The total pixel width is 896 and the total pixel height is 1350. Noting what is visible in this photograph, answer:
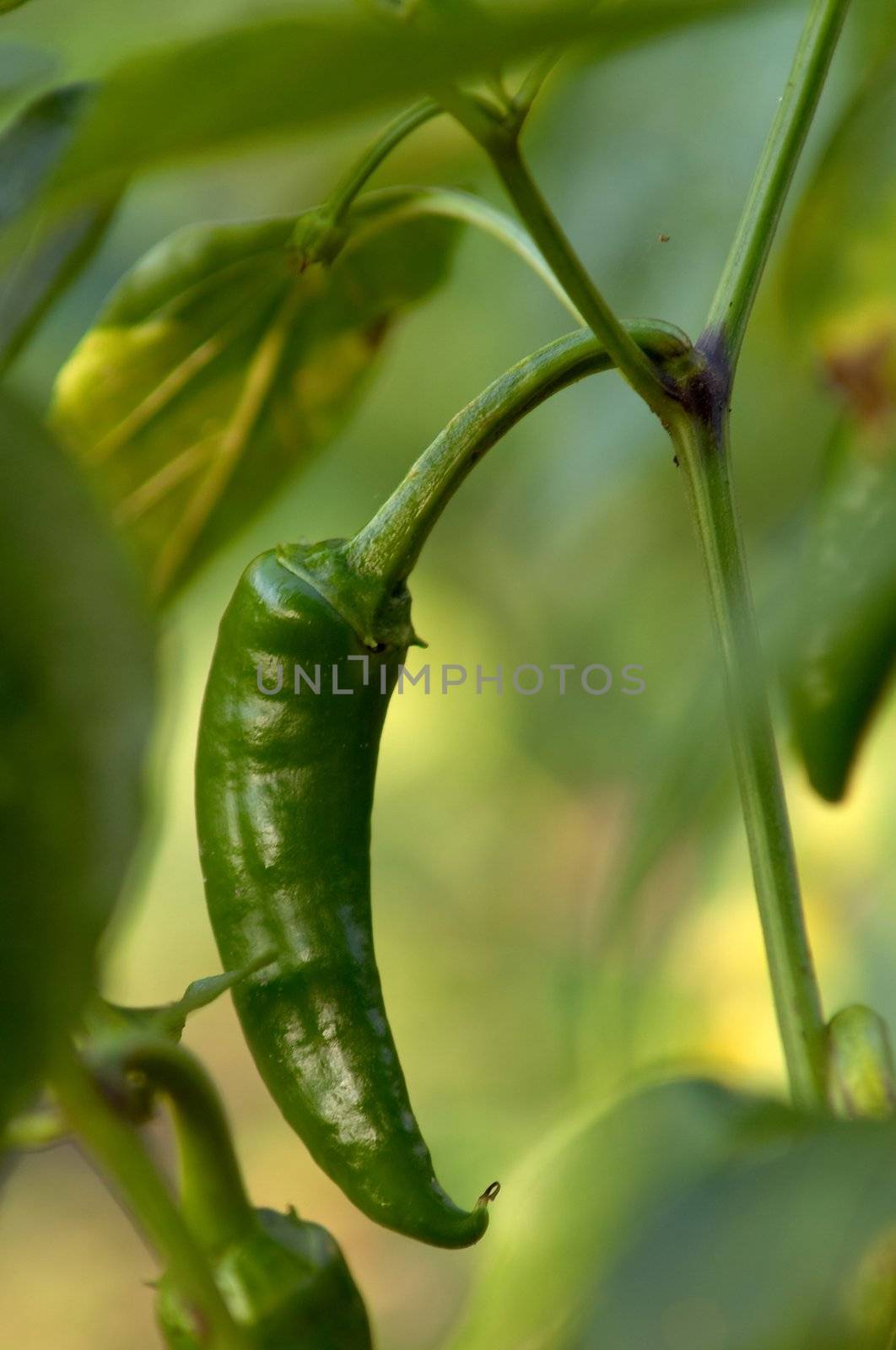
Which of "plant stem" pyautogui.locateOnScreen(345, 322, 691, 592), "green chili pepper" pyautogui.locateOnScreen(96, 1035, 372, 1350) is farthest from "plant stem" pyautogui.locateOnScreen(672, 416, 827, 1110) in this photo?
"green chili pepper" pyautogui.locateOnScreen(96, 1035, 372, 1350)

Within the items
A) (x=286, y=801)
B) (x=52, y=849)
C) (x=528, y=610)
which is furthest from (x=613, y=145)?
(x=52, y=849)

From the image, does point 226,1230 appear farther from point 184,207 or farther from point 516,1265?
point 184,207

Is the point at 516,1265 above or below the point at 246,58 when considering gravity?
below

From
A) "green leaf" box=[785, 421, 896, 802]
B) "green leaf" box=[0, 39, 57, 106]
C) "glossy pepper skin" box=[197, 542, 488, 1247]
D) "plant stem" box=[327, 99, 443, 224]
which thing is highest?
"green leaf" box=[0, 39, 57, 106]

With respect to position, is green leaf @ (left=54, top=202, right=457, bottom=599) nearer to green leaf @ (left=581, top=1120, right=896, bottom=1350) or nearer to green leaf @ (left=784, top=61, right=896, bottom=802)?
green leaf @ (left=784, top=61, right=896, bottom=802)

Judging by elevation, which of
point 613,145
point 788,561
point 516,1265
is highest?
point 613,145

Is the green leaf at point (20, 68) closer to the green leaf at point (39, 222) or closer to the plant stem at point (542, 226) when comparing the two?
the green leaf at point (39, 222)

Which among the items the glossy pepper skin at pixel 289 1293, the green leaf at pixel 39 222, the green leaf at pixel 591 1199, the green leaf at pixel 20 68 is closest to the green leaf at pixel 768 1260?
the green leaf at pixel 591 1199
